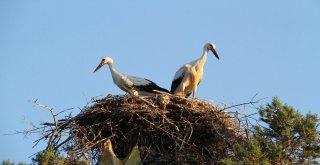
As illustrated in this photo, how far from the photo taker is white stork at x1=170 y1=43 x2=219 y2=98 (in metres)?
17.2

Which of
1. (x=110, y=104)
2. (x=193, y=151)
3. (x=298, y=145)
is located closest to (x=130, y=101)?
(x=110, y=104)

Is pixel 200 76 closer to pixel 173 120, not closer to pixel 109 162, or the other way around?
pixel 173 120

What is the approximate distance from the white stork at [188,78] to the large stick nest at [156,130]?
153cm

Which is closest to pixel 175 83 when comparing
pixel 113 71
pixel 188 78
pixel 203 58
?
pixel 188 78

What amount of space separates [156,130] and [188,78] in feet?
7.35

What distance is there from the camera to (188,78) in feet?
56.4

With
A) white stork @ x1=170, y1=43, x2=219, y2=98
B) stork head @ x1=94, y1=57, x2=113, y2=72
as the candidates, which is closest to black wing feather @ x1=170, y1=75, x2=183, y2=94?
white stork @ x1=170, y1=43, x2=219, y2=98

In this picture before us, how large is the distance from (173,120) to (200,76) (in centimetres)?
221

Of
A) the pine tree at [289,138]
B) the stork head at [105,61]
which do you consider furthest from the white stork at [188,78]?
the pine tree at [289,138]

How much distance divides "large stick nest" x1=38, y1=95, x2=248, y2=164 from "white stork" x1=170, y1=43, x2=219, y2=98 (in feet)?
5.02

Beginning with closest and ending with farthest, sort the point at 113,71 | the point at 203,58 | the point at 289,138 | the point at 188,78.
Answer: the point at 289,138
the point at 188,78
the point at 113,71
the point at 203,58

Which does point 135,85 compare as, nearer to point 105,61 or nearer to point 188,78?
point 188,78

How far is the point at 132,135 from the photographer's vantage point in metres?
15.4

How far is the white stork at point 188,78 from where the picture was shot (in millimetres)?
17188
